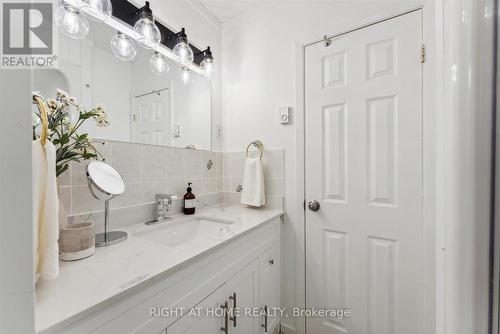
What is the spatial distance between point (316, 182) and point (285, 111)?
0.52m

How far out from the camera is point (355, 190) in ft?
4.00

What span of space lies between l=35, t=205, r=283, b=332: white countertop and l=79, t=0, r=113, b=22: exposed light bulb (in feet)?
3.34

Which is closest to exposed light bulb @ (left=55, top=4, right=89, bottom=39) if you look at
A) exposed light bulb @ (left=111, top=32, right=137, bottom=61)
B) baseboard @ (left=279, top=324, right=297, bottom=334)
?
exposed light bulb @ (left=111, top=32, right=137, bottom=61)

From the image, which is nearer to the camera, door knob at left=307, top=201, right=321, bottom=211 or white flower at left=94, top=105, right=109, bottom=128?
white flower at left=94, top=105, right=109, bottom=128

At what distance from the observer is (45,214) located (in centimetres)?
52

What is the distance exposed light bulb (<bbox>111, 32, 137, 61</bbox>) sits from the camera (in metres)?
1.05

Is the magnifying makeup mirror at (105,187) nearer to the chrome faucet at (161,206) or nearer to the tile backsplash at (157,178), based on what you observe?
the tile backsplash at (157,178)

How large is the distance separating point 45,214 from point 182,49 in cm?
119

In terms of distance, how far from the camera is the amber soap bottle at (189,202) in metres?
1.32

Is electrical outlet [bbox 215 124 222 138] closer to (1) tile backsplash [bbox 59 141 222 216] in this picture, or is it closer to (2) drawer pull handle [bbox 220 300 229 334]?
(1) tile backsplash [bbox 59 141 222 216]

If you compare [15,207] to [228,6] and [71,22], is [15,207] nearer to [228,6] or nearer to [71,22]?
[71,22]
